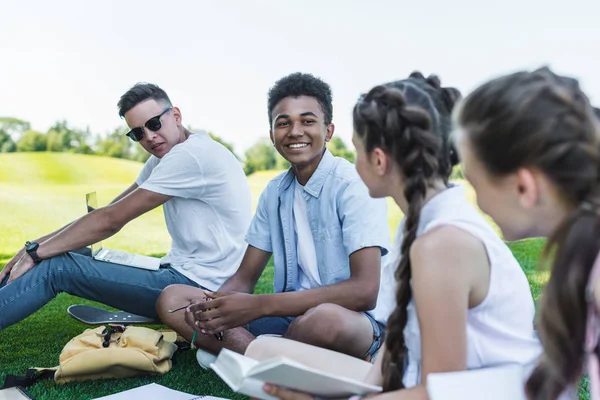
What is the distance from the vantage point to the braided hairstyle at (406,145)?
1.91 metres

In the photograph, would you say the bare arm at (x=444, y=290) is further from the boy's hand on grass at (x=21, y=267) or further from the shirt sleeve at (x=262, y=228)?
the boy's hand on grass at (x=21, y=267)

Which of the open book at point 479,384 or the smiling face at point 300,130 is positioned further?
the smiling face at point 300,130

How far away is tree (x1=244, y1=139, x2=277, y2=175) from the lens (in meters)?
26.8

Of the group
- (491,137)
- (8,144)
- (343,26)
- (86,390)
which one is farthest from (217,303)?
(343,26)

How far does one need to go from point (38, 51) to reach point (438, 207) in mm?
32455

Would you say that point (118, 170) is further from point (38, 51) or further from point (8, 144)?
point (38, 51)

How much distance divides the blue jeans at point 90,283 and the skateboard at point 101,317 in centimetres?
27

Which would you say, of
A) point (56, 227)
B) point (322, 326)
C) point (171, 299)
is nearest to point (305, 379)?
point (322, 326)

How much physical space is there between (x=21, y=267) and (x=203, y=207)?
1.02m

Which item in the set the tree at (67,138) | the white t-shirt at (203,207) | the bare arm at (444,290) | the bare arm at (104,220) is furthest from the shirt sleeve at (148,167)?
the tree at (67,138)

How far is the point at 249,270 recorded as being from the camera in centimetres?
348

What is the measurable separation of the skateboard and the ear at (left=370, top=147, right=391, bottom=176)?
7.72ft

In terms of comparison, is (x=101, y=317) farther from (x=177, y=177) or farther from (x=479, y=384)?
(x=479, y=384)

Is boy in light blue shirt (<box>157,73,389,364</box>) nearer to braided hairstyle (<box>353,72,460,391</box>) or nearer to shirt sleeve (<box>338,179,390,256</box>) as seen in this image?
shirt sleeve (<box>338,179,390,256</box>)
